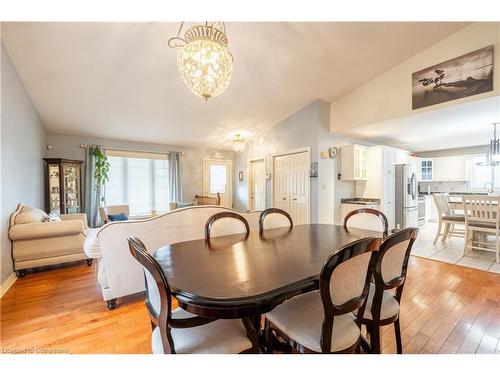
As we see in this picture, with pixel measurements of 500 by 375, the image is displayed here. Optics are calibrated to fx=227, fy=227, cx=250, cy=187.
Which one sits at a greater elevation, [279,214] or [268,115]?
[268,115]

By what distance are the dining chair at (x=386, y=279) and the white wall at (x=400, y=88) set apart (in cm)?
304

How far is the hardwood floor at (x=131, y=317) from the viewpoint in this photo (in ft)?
5.56

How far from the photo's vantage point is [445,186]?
7027mm

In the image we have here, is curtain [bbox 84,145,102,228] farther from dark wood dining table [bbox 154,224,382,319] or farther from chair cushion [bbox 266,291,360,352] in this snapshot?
chair cushion [bbox 266,291,360,352]

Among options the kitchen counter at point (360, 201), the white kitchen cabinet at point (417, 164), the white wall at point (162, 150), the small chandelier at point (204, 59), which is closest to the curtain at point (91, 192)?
the white wall at point (162, 150)

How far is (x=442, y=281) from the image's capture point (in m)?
2.74

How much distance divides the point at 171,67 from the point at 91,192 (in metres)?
3.60

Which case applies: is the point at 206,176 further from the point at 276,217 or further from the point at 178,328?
the point at 178,328

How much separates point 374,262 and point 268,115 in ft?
14.3

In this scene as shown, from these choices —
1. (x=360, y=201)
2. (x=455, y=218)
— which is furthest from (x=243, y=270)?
(x=455, y=218)

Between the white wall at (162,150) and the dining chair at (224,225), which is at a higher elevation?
the white wall at (162,150)

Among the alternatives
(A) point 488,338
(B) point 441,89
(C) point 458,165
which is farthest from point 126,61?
(C) point 458,165

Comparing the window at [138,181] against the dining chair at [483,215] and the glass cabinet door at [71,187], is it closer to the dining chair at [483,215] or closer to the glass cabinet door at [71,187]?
the glass cabinet door at [71,187]
